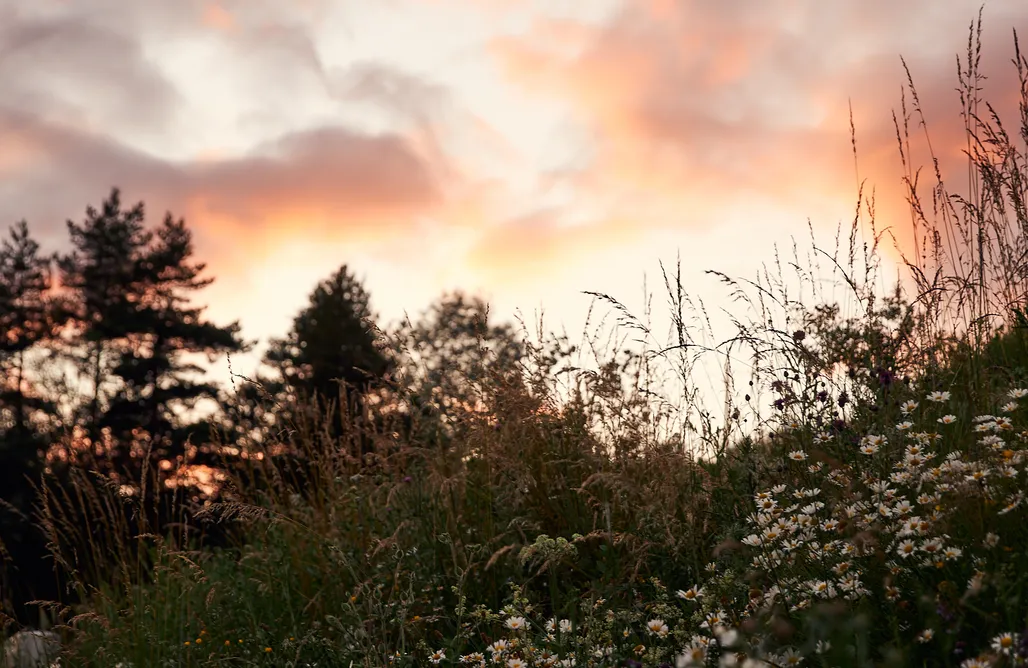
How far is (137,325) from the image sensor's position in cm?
2711

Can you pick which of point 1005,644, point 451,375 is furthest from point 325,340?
point 1005,644

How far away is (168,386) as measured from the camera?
27375mm

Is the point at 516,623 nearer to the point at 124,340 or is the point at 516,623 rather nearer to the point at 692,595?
the point at 692,595

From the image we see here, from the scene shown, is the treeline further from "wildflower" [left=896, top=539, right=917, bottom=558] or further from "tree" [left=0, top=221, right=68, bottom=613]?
"wildflower" [left=896, top=539, right=917, bottom=558]

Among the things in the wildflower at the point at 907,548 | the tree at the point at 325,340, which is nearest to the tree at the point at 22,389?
the tree at the point at 325,340

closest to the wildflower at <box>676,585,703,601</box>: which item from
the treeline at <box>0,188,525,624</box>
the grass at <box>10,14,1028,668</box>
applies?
the grass at <box>10,14,1028,668</box>

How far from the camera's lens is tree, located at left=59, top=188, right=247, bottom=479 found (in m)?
26.6

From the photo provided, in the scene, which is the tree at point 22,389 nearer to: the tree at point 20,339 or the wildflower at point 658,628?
the tree at point 20,339

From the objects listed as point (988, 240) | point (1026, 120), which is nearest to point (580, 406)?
point (988, 240)

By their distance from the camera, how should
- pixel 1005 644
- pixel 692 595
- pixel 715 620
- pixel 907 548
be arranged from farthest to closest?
pixel 692 595, pixel 715 620, pixel 907 548, pixel 1005 644

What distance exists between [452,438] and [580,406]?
3.02 feet

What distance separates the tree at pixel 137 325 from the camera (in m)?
26.6

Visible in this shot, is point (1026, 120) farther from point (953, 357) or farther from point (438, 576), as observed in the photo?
point (438, 576)

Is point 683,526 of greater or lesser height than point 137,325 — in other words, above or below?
below
